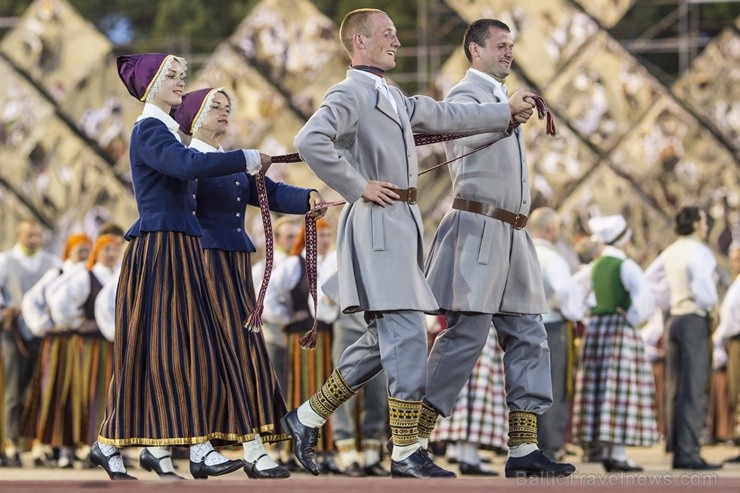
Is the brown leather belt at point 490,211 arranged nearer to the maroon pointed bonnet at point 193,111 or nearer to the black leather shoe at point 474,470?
the maroon pointed bonnet at point 193,111

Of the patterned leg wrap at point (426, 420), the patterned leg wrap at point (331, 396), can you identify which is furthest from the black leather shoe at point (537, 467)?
the patterned leg wrap at point (331, 396)

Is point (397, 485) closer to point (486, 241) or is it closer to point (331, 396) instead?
point (331, 396)

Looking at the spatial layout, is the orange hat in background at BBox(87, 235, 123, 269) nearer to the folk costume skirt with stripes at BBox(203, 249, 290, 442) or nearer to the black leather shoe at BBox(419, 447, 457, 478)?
the folk costume skirt with stripes at BBox(203, 249, 290, 442)

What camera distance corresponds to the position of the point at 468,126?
5148 millimetres

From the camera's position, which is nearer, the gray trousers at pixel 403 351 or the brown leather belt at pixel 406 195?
the gray trousers at pixel 403 351

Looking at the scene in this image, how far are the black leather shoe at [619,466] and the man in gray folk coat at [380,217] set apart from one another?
3.54 m

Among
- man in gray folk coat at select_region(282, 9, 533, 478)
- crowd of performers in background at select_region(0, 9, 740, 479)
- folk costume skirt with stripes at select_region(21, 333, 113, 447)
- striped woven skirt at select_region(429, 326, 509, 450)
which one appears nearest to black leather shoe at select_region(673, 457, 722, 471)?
striped woven skirt at select_region(429, 326, 509, 450)

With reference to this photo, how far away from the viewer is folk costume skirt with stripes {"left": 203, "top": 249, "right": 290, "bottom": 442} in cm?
515

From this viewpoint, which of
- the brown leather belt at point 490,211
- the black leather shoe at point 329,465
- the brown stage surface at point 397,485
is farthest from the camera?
the black leather shoe at point 329,465

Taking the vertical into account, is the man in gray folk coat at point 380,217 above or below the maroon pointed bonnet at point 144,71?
below

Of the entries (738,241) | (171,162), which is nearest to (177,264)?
(171,162)

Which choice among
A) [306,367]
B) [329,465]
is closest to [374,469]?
[329,465]

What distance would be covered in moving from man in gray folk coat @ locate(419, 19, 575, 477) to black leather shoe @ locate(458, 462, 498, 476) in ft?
8.40

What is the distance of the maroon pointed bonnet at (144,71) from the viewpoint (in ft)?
16.9
